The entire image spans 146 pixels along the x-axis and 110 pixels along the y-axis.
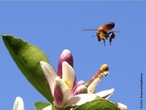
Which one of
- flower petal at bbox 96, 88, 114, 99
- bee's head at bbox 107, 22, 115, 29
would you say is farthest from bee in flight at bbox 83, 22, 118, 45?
flower petal at bbox 96, 88, 114, 99

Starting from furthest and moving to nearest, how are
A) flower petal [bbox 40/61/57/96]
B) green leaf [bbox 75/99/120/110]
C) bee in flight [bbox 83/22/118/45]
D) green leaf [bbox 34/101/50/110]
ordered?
bee in flight [bbox 83/22/118/45], green leaf [bbox 34/101/50/110], flower petal [bbox 40/61/57/96], green leaf [bbox 75/99/120/110]

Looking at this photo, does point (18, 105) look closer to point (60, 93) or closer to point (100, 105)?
point (60, 93)

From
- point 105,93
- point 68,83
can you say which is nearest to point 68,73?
point 68,83

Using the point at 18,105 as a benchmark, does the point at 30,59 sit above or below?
above

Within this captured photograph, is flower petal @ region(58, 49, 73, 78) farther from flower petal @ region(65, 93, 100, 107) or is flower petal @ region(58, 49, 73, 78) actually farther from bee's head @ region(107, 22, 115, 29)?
bee's head @ region(107, 22, 115, 29)

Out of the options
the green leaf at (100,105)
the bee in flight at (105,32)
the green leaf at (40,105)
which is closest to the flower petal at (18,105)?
the green leaf at (40,105)

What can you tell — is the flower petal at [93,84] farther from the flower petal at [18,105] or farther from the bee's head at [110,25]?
the bee's head at [110,25]
